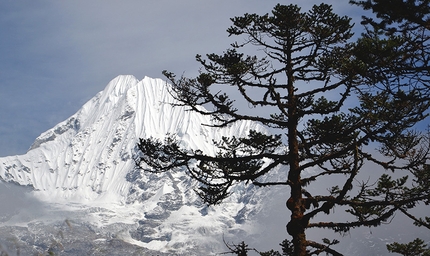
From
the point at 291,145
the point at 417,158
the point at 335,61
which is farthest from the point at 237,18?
the point at 417,158

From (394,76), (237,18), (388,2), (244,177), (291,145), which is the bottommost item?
(244,177)

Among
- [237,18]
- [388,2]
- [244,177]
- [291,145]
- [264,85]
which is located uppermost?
[237,18]

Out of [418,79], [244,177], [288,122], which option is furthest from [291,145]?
[418,79]

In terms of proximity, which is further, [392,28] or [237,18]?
[237,18]

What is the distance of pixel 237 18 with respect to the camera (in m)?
15.4

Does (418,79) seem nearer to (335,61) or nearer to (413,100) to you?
(413,100)

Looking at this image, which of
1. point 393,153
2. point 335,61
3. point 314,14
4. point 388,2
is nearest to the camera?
point 388,2

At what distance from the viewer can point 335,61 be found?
14398 mm

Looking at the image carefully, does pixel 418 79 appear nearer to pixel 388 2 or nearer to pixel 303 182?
pixel 388 2

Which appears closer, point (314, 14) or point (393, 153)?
point (393, 153)

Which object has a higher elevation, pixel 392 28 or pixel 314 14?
pixel 314 14

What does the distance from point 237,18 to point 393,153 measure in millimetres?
6355

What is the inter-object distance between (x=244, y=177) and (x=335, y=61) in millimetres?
4454

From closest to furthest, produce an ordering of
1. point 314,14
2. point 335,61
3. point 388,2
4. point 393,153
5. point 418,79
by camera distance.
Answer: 1. point 418,79
2. point 388,2
3. point 393,153
4. point 335,61
5. point 314,14
